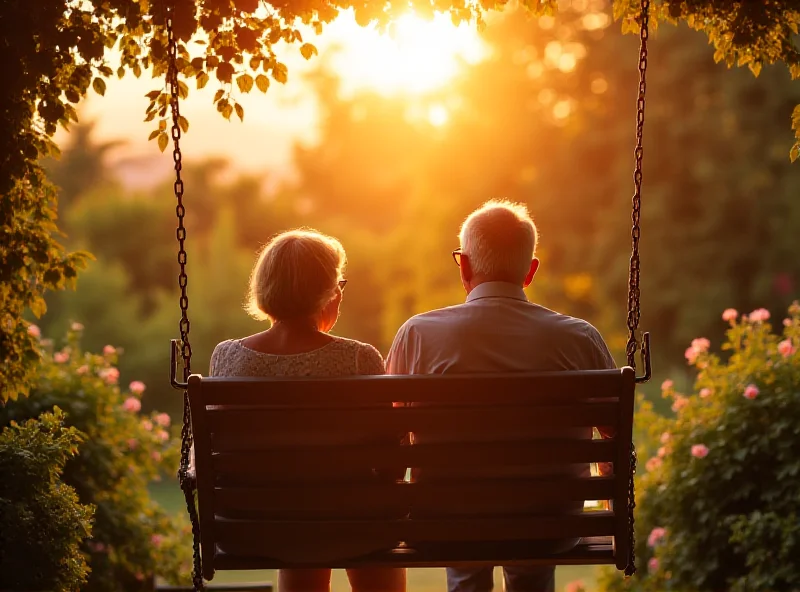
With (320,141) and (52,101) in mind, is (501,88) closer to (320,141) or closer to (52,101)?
(52,101)

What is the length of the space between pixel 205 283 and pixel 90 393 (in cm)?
2337

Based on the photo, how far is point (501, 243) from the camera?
12.7 feet

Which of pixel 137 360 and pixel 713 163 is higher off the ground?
pixel 713 163

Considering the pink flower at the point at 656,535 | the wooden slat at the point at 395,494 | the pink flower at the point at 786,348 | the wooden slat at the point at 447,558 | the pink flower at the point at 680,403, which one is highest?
the pink flower at the point at 786,348

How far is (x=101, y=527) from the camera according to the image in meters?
6.20

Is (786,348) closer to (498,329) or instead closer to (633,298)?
(633,298)

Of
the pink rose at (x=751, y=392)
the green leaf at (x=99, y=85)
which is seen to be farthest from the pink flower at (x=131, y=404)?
the pink rose at (x=751, y=392)

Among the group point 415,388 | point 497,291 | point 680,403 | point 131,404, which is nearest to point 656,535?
point 680,403

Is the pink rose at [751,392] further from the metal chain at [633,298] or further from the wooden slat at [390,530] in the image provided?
the wooden slat at [390,530]

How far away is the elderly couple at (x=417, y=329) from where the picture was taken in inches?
146

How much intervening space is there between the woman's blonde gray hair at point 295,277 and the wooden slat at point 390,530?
68cm

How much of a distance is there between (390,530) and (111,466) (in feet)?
10.5

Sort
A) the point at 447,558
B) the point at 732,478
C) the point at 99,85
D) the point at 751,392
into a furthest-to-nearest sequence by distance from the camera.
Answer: the point at 732,478 < the point at 751,392 < the point at 99,85 < the point at 447,558

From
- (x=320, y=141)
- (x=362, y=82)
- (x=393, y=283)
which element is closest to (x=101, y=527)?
(x=393, y=283)
